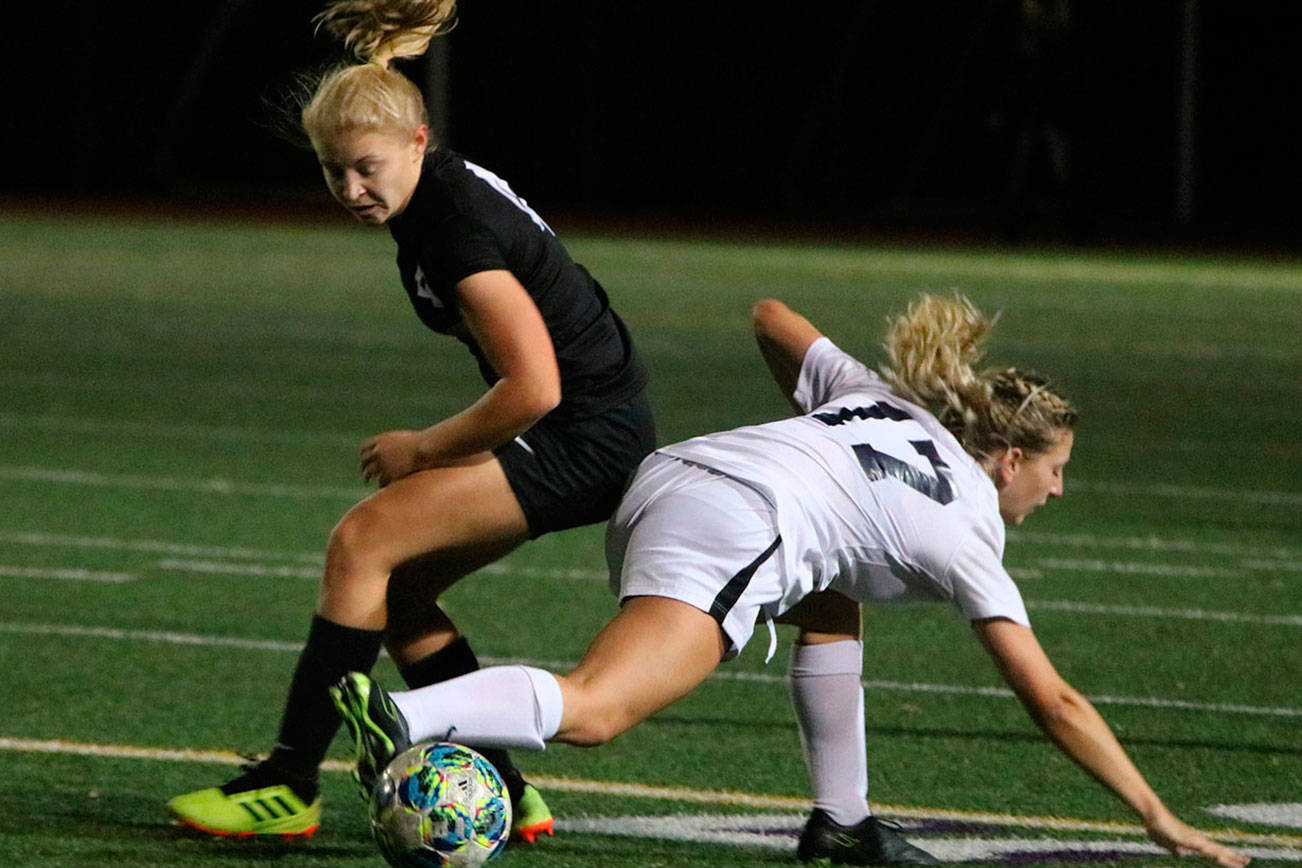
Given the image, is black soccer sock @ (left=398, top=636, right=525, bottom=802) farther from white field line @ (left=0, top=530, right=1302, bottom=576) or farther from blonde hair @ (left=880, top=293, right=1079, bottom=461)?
white field line @ (left=0, top=530, right=1302, bottom=576)

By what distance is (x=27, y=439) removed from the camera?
11258 millimetres

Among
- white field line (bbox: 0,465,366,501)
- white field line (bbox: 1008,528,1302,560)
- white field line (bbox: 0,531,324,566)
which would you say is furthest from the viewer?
white field line (bbox: 0,465,366,501)

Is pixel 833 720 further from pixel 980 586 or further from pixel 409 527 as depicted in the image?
pixel 409 527

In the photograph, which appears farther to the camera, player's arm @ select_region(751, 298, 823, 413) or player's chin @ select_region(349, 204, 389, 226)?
player's arm @ select_region(751, 298, 823, 413)

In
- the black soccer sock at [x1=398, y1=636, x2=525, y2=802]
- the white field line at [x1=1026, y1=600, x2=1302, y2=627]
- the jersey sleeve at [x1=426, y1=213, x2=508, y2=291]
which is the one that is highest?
the jersey sleeve at [x1=426, y1=213, x2=508, y2=291]

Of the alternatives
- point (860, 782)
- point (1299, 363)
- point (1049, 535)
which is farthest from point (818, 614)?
point (1299, 363)

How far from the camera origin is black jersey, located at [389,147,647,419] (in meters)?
4.29

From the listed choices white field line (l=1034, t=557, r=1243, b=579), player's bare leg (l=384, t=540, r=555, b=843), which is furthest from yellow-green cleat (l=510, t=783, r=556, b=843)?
white field line (l=1034, t=557, r=1243, b=579)

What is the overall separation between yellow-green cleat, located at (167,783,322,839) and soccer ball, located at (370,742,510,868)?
0.55 m

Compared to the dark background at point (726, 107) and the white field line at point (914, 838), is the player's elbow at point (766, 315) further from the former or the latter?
the dark background at point (726, 107)

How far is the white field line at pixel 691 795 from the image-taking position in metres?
4.89

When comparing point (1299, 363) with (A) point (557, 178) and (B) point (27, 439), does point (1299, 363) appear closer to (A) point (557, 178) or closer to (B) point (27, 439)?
(B) point (27, 439)

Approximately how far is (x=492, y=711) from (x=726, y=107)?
Result: 31092mm

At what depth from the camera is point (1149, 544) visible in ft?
28.9
